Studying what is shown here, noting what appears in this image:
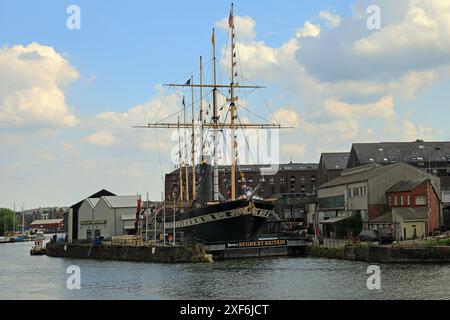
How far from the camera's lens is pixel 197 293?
131 ft

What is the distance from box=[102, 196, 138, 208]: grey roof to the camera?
333ft

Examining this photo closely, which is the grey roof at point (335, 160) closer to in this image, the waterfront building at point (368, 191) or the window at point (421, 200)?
the waterfront building at point (368, 191)

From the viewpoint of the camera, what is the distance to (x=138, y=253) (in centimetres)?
6944

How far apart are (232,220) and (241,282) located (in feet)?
89.1

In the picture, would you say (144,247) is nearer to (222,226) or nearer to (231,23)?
(222,226)

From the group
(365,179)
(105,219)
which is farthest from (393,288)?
(105,219)

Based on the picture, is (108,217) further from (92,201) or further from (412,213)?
(412,213)

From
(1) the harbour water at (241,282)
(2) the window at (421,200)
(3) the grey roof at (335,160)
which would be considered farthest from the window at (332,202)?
(3) the grey roof at (335,160)

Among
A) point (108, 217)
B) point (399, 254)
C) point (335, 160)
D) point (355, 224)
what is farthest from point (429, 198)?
point (335, 160)

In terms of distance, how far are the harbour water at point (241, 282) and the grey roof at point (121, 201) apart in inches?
1565

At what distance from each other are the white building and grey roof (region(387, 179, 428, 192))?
45172mm

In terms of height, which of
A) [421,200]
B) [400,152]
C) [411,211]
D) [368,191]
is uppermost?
[400,152]

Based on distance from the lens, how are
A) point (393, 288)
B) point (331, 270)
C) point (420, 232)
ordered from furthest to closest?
1. point (420, 232)
2. point (331, 270)
3. point (393, 288)
